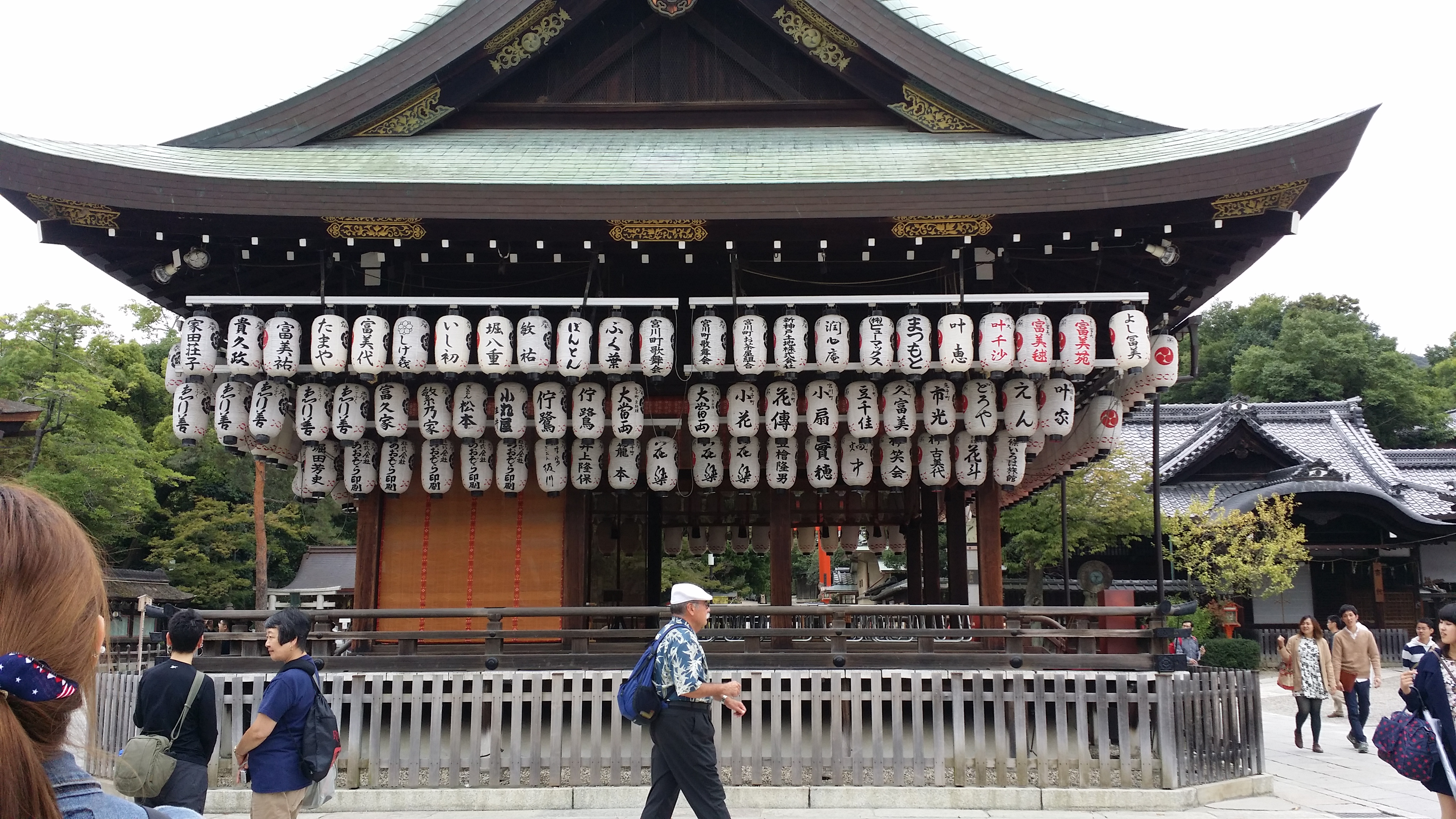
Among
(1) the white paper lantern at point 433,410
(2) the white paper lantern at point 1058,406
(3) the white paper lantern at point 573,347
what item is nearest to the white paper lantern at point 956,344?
(2) the white paper lantern at point 1058,406

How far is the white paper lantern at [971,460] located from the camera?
11156 mm

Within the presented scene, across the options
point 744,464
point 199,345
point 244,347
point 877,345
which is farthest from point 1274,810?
point 199,345

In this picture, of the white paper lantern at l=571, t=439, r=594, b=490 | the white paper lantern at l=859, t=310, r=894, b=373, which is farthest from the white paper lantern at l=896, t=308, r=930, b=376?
the white paper lantern at l=571, t=439, r=594, b=490

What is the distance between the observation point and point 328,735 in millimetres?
5316

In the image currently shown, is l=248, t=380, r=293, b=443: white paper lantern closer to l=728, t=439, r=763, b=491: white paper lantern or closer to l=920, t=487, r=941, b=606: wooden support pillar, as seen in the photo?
→ l=728, t=439, r=763, b=491: white paper lantern

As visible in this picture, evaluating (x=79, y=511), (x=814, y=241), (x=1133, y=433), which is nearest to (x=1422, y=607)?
(x=1133, y=433)

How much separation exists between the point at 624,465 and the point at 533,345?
1875 millimetres

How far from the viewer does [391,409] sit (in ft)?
33.8

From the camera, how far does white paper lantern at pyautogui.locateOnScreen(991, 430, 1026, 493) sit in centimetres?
1119

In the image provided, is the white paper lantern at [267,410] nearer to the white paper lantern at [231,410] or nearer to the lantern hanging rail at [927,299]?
the white paper lantern at [231,410]

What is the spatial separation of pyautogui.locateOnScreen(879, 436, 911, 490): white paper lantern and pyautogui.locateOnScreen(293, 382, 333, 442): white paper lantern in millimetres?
6263

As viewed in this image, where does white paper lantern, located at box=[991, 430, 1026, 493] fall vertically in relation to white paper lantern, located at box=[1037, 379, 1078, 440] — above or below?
below

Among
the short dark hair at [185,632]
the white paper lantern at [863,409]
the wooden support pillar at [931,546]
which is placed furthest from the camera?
the wooden support pillar at [931,546]

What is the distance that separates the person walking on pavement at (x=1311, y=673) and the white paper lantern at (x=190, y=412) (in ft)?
43.5
